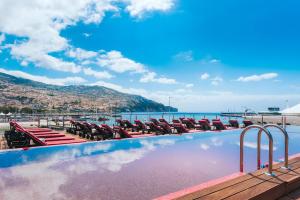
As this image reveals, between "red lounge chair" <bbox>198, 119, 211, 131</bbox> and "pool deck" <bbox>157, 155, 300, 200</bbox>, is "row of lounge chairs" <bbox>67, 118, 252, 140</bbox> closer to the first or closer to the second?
"red lounge chair" <bbox>198, 119, 211, 131</bbox>

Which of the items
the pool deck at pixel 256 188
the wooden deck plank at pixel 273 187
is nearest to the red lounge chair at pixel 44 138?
the pool deck at pixel 256 188

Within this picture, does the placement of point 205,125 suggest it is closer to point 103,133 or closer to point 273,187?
point 103,133

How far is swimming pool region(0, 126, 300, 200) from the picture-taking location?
4281 mm

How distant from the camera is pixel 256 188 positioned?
9.65 feet

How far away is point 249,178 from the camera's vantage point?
10.8 feet

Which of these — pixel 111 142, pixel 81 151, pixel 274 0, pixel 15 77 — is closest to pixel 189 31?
pixel 274 0

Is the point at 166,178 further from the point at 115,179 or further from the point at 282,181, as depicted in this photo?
the point at 282,181

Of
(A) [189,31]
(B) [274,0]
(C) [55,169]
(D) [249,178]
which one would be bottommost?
(C) [55,169]

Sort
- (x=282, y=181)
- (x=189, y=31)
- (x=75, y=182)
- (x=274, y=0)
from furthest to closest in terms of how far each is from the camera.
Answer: (x=189, y=31)
(x=274, y=0)
(x=75, y=182)
(x=282, y=181)

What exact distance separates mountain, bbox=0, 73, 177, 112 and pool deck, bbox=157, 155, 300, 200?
4034cm

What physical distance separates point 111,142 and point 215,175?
16.8 feet

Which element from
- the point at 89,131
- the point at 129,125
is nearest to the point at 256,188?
the point at 89,131

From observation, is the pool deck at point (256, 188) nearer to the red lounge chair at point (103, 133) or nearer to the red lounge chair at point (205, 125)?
the red lounge chair at point (103, 133)

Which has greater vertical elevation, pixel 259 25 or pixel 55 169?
pixel 259 25
